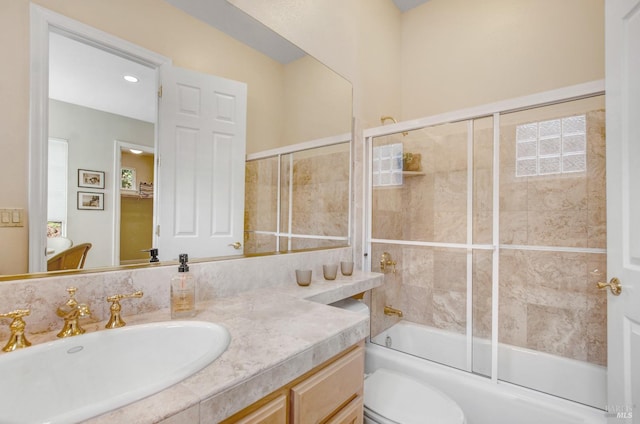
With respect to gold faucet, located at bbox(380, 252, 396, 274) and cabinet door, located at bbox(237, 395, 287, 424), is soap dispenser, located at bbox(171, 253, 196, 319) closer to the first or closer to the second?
cabinet door, located at bbox(237, 395, 287, 424)

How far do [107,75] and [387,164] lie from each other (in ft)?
5.51

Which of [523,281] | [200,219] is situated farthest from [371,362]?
[200,219]

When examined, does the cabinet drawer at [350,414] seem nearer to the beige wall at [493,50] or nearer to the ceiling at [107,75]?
the ceiling at [107,75]

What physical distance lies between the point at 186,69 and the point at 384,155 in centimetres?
141

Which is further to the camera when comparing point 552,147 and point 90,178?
point 552,147

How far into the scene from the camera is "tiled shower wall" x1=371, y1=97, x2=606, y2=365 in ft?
5.75

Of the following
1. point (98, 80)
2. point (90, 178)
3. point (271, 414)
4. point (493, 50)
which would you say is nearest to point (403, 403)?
point (271, 414)

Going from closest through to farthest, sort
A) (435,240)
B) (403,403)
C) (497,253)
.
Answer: (403,403) → (497,253) → (435,240)

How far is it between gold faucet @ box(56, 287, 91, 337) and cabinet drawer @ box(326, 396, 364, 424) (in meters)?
0.66

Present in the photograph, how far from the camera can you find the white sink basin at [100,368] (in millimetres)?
516

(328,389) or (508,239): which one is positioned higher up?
(508,239)

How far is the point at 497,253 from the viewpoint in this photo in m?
1.75

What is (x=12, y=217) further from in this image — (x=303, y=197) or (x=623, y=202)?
(x=623, y=202)

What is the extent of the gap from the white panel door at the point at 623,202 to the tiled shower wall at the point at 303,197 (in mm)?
1229
